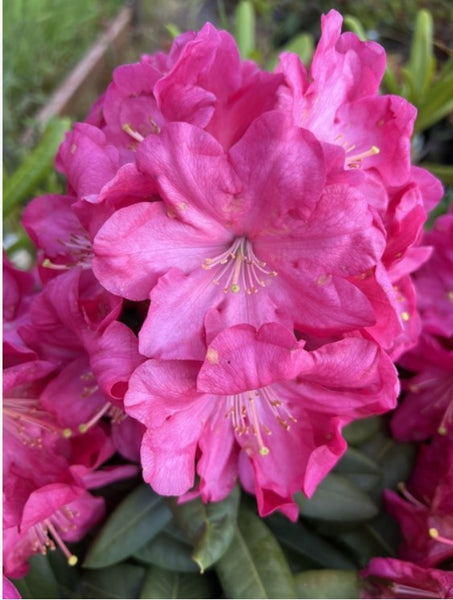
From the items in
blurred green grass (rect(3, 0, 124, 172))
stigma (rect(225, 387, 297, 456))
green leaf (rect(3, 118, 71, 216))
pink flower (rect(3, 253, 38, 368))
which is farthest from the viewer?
blurred green grass (rect(3, 0, 124, 172))

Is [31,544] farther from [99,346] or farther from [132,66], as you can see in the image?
[132,66]

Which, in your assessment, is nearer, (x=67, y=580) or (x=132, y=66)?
(x=132, y=66)

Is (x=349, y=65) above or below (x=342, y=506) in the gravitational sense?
above

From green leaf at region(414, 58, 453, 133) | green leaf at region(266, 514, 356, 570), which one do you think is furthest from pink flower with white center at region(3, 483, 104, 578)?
green leaf at region(414, 58, 453, 133)

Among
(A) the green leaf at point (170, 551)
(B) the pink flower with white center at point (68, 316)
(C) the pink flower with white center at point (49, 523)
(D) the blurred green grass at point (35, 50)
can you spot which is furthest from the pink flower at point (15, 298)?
(D) the blurred green grass at point (35, 50)

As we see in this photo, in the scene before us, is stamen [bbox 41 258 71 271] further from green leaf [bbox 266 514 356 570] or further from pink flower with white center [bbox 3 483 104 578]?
green leaf [bbox 266 514 356 570]

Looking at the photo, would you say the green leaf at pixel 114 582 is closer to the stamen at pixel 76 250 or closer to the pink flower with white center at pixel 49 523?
the pink flower with white center at pixel 49 523

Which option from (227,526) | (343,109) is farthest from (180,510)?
(343,109)

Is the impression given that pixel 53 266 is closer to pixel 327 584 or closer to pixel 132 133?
pixel 132 133
